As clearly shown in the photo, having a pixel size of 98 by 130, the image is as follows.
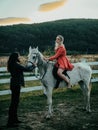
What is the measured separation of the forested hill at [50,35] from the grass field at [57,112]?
141 feet

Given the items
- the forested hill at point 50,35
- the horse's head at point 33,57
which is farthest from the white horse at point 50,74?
the forested hill at point 50,35

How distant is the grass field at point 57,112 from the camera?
24.3 ft

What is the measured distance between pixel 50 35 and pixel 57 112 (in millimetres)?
65325

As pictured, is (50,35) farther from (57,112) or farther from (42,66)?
(42,66)

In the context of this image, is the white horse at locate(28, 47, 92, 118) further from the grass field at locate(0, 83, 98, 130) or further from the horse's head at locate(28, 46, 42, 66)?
the grass field at locate(0, 83, 98, 130)

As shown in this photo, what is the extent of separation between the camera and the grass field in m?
7.39

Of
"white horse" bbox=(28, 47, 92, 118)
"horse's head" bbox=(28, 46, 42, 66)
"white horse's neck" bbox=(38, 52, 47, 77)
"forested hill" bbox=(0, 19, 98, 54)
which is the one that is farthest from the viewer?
"forested hill" bbox=(0, 19, 98, 54)

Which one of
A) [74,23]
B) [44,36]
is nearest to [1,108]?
[44,36]

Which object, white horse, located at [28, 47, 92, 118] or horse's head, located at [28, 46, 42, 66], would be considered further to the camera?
white horse, located at [28, 47, 92, 118]

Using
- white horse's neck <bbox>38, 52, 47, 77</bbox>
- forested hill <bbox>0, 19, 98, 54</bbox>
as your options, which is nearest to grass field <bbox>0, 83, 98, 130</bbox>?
white horse's neck <bbox>38, 52, 47, 77</bbox>

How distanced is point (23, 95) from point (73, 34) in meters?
62.7

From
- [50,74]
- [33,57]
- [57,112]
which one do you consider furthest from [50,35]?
[33,57]

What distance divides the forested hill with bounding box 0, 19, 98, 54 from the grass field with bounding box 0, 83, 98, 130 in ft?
141

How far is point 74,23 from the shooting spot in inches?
→ 3280
